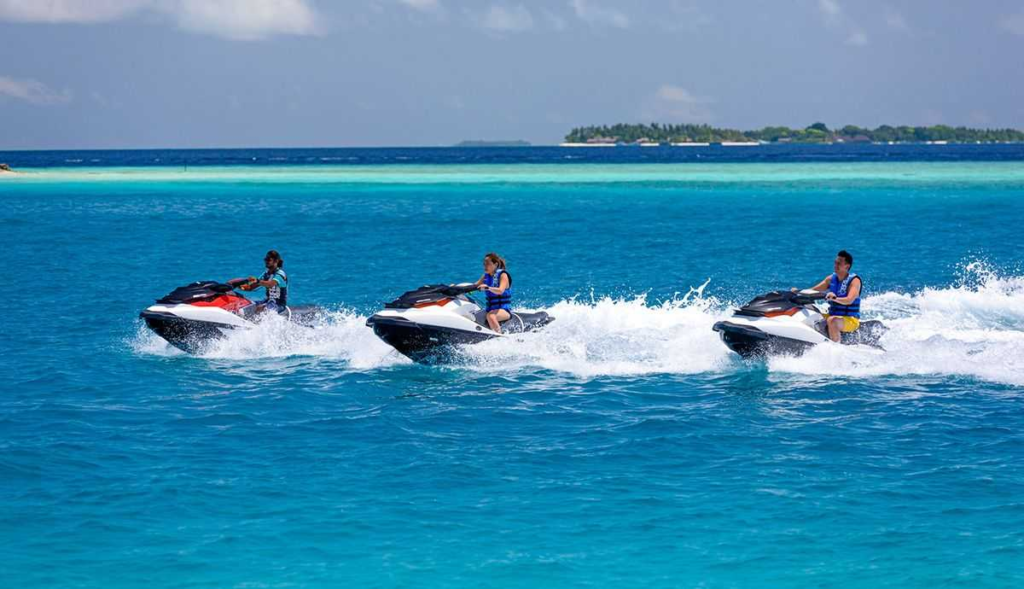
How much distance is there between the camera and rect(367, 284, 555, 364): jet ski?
15.5m

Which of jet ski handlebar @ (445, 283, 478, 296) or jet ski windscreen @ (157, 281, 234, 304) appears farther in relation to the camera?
jet ski windscreen @ (157, 281, 234, 304)

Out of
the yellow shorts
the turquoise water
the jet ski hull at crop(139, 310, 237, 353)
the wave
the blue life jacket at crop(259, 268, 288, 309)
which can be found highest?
the blue life jacket at crop(259, 268, 288, 309)

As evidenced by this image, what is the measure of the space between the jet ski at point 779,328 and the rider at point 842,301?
0.41 ft

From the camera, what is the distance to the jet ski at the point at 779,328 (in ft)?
49.6

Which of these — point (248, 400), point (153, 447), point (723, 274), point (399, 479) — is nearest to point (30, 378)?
point (248, 400)

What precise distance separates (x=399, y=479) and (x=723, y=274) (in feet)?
65.7

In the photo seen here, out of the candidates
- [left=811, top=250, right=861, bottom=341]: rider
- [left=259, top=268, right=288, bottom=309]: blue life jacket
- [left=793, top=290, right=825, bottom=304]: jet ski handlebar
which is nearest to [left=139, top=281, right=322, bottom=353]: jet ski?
[left=259, top=268, right=288, bottom=309]: blue life jacket

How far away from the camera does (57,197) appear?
65250 mm

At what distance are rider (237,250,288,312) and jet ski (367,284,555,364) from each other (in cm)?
221

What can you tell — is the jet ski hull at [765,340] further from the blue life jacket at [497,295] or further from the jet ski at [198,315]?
the jet ski at [198,315]

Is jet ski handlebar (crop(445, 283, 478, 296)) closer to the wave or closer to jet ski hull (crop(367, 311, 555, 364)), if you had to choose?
jet ski hull (crop(367, 311, 555, 364))

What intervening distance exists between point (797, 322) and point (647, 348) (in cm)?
256

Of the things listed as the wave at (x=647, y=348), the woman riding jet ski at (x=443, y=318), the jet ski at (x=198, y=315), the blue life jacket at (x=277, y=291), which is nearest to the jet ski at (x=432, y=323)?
the woman riding jet ski at (x=443, y=318)

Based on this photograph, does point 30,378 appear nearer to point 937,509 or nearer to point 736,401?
point 736,401
